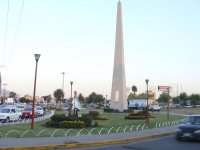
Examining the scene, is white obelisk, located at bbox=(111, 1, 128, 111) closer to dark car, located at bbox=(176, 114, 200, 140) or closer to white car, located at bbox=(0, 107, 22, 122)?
white car, located at bbox=(0, 107, 22, 122)

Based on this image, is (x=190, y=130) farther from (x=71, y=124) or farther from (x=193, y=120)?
(x=71, y=124)

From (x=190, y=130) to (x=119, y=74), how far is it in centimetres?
4706

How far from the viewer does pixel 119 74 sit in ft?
215

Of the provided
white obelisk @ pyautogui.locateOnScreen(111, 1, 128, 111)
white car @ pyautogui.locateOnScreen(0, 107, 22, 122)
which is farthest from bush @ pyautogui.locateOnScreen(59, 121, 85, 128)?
white obelisk @ pyautogui.locateOnScreen(111, 1, 128, 111)

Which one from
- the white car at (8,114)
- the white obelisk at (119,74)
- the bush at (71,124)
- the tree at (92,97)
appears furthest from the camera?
the tree at (92,97)

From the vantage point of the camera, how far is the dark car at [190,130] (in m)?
18.5

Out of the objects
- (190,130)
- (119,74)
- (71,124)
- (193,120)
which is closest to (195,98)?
(119,74)

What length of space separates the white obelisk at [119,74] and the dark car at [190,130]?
145ft

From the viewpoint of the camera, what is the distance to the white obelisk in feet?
207

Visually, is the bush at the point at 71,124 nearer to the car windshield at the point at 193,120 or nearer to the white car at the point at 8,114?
the car windshield at the point at 193,120

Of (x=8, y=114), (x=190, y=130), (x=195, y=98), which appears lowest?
(x=190, y=130)

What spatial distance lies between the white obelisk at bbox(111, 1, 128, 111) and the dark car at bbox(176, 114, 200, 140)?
1745 inches

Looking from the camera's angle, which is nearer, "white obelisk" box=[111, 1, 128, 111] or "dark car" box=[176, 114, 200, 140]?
"dark car" box=[176, 114, 200, 140]

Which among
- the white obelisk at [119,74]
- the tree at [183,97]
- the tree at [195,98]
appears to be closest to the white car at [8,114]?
the white obelisk at [119,74]
